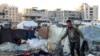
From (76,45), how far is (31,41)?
5.70 metres

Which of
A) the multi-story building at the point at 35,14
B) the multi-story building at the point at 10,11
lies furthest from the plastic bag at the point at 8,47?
the multi-story building at the point at 10,11

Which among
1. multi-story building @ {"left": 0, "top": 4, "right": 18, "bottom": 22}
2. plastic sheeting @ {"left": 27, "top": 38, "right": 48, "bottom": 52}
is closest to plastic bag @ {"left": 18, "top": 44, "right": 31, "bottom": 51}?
plastic sheeting @ {"left": 27, "top": 38, "right": 48, "bottom": 52}

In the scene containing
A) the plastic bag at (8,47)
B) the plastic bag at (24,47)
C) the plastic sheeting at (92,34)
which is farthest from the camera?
the plastic bag at (8,47)

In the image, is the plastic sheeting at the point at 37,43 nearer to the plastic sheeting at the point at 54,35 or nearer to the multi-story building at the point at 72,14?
the plastic sheeting at the point at 54,35

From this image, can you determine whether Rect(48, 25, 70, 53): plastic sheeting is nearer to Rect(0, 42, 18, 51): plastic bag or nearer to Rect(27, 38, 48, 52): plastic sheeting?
Rect(27, 38, 48, 52): plastic sheeting

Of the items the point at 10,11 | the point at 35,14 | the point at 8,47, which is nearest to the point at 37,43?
the point at 8,47

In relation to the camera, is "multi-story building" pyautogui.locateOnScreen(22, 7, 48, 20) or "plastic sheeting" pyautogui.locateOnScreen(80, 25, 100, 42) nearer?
"plastic sheeting" pyautogui.locateOnScreen(80, 25, 100, 42)

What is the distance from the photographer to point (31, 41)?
56.6 feet

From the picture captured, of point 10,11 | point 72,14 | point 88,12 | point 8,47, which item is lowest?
point 72,14

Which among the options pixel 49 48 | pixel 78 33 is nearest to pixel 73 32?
pixel 78 33

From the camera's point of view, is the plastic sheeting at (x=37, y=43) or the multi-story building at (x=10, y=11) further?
the multi-story building at (x=10, y=11)

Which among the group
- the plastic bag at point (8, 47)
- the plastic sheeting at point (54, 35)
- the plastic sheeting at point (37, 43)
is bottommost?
the plastic bag at point (8, 47)

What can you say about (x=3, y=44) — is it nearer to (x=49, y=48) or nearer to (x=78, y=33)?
(x=49, y=48)

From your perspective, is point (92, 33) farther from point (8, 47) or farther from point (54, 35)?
point (8, 47)
